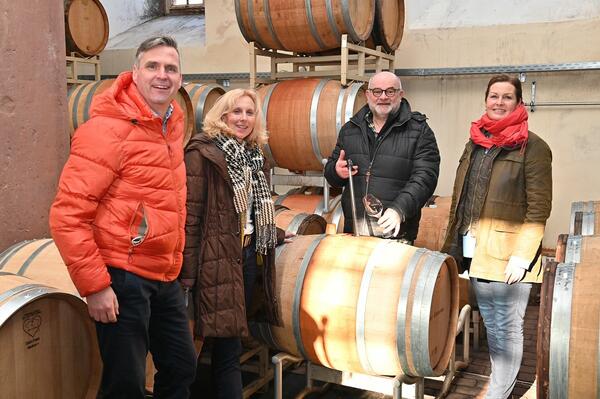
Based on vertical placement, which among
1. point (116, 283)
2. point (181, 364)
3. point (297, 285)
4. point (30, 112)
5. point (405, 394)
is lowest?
point (405, 394)

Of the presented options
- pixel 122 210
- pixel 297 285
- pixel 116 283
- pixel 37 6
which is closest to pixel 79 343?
pixel 116 283

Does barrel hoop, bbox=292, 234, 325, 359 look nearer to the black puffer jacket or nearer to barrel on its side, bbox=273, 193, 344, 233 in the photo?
the black puffer jacket

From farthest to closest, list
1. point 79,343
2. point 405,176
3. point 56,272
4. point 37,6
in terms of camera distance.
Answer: point 405,176
point 37,6
point 56,272
point 79,343

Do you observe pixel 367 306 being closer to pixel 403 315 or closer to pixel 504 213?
pixel 403 315

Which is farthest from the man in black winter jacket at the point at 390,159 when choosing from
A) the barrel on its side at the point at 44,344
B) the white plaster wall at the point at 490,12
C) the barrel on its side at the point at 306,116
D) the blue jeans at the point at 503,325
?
the white plaster wall at the point at 490,12

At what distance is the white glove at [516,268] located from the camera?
2.66 meters

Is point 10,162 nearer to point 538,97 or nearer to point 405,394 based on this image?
point 405,394

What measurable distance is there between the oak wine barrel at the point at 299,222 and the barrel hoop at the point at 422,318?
0.91m

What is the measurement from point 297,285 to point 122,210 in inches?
39.7

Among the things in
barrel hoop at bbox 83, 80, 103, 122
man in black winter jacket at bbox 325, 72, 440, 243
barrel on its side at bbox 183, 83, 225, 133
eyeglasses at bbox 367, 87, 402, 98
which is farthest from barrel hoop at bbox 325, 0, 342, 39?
barrel hoop at bbox 83, 80, 103, 122

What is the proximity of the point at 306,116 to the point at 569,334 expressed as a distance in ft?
9.34

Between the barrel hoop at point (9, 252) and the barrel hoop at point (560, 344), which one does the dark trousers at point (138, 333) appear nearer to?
the barrel hoop at point (9, 252)

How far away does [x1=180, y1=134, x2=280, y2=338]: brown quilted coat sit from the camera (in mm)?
2398

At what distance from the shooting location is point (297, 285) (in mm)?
2736
